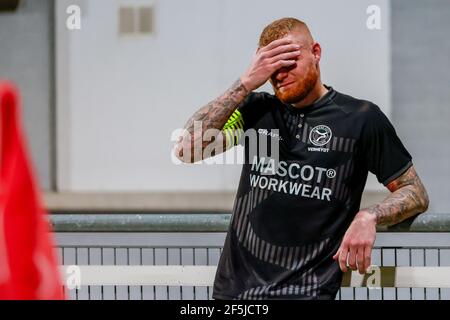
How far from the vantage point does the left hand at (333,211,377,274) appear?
7.43ft

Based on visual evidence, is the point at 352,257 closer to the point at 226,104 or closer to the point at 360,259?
the point at 360,259

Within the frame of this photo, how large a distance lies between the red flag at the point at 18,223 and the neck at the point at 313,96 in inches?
53.9

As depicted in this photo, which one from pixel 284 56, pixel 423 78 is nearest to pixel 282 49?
pixel 284 56

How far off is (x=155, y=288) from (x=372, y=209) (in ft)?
3.08

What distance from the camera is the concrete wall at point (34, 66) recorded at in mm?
8289

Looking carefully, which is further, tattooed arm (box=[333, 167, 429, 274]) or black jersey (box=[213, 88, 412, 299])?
black jersey (box=[213, 88, 412, 299])

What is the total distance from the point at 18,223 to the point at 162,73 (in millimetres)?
7079

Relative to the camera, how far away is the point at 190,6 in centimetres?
802

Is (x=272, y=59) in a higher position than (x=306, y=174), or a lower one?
higher

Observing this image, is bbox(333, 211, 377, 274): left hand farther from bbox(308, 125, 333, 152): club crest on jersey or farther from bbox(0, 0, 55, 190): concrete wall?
bbox(0, 0, 55, 190): concrete wall

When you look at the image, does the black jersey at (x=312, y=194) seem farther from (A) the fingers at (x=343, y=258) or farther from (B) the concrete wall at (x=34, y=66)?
(B) the concrete wall at (x=34, y=66)

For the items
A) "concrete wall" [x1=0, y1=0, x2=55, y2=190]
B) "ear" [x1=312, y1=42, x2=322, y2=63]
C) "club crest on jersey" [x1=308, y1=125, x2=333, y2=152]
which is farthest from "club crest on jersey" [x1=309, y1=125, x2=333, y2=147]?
"concrete wall" [x1=0, y1=0, x2=55, y2=190]

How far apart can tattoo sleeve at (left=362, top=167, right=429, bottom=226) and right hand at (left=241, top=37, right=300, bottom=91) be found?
0.43 meters

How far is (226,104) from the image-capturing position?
7.98ft
